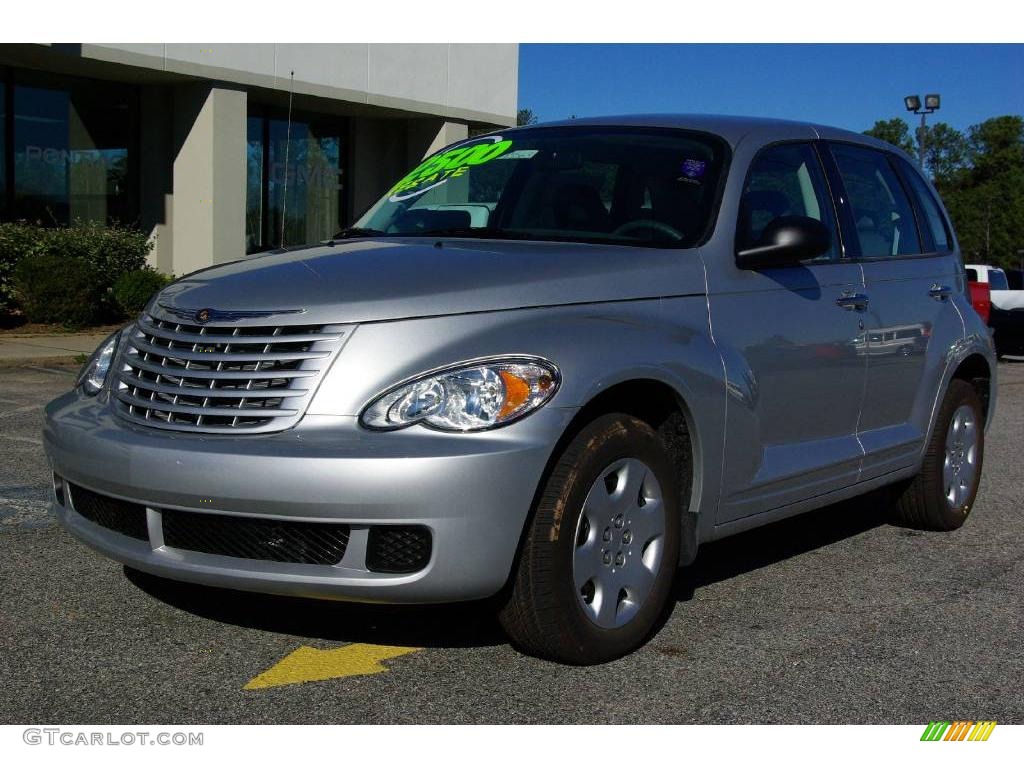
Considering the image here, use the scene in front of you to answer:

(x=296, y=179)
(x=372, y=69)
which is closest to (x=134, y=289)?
(x=296, y=179)

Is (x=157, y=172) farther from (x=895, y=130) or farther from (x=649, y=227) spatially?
(x=895, y=130)

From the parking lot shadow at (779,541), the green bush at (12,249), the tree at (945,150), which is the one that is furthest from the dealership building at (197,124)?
the tree at (945,150)

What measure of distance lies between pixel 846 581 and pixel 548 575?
191 centimetres

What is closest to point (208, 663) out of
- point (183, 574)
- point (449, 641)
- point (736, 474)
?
point (183, 574)

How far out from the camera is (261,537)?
143 inches

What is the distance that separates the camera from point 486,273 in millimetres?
3951

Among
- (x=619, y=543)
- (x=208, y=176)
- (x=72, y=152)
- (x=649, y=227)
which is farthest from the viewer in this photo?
(x=72, y=152)

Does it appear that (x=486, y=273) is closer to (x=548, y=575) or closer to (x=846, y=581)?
(x=548, y=575)

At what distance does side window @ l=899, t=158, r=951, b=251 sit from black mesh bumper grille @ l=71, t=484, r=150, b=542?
3957 millimetres

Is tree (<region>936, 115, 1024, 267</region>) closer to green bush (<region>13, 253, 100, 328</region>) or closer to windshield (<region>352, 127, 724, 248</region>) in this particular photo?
green bush (<region>13, 253, 100, 328</region>)

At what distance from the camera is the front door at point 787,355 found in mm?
4477

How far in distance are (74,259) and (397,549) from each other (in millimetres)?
13445

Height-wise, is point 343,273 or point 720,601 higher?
point 343,273

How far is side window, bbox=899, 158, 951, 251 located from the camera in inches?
242
